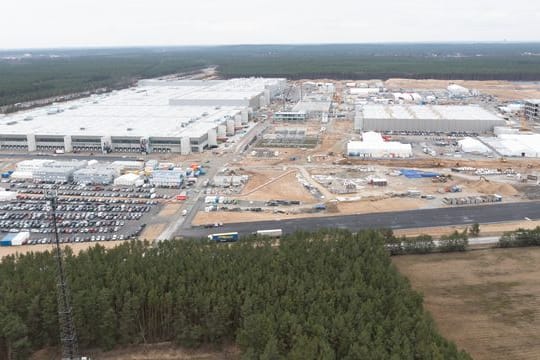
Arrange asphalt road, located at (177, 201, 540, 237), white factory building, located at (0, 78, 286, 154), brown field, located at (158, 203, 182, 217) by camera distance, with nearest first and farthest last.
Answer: asphalt road, located at (177, 201, 540, 237)
brown field, located at (158, 203, 182, 217)
white factory building, located at (0, 78, 286, 154)

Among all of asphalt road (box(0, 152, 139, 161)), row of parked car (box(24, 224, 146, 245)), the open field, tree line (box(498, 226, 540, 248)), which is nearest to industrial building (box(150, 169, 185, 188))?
asphalt road (box(0, 152, 139, 161))

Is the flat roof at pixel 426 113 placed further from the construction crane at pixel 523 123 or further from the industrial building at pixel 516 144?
the industrial building at pixel 516 144

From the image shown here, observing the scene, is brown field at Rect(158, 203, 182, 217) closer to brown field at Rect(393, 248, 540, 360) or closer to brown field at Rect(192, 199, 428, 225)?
brown field at Rect(192, 199, 428, 225)

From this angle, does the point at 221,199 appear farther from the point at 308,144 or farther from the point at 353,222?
the point at 308,144

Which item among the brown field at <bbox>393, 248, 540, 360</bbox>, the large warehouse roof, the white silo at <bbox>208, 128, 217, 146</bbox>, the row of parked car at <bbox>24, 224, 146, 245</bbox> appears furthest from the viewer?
the large warehouse roof

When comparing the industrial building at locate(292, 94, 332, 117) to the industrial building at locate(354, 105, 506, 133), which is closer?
the industrial building at locate(354, 105, 506, 133)

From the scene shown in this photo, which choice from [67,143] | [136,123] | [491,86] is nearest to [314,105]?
[136,123]
